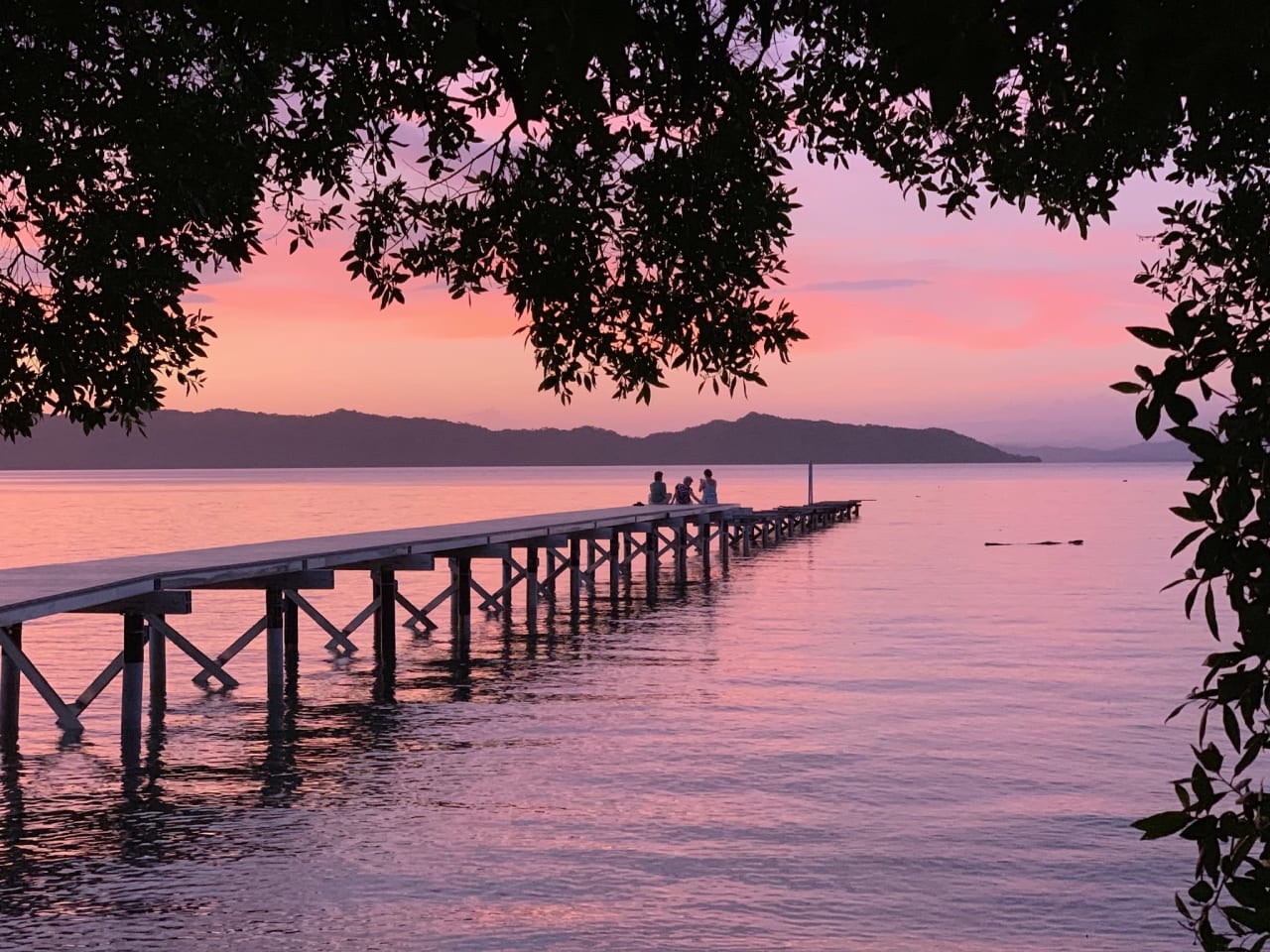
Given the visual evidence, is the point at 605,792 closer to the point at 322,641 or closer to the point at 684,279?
the point at 684,279

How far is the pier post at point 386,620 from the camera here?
73.4ft

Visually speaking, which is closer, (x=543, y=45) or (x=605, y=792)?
(x=543, y=45)

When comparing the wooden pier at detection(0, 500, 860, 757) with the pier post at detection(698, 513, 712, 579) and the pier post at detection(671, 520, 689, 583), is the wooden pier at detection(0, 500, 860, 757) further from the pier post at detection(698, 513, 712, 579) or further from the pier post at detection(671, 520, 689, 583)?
the pier post at detection(698, 513, 712, 579)

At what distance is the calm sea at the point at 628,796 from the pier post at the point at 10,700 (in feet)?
1.24

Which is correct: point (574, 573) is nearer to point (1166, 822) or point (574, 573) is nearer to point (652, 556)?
point (652, 556)

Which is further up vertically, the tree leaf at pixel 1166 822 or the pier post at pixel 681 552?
the tree leaf at pixel 1166 822

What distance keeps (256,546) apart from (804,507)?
44.6 m

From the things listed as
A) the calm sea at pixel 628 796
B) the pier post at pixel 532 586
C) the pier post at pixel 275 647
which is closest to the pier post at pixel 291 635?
the calm sea at pixel 628 796

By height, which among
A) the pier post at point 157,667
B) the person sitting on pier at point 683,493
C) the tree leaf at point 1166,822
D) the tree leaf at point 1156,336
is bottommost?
the pier post at point 157,667

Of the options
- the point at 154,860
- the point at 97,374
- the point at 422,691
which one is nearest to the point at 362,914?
the point at 154,860

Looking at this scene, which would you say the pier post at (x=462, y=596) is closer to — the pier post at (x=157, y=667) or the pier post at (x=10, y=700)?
the pier post at (x=157, y=667)

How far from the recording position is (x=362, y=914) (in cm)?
961

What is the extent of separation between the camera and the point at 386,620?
22.6 m

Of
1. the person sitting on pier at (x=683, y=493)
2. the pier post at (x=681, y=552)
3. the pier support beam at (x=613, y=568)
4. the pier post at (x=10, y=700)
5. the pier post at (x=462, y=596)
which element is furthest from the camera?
the person sitting on pier at (x=683, y=493)
